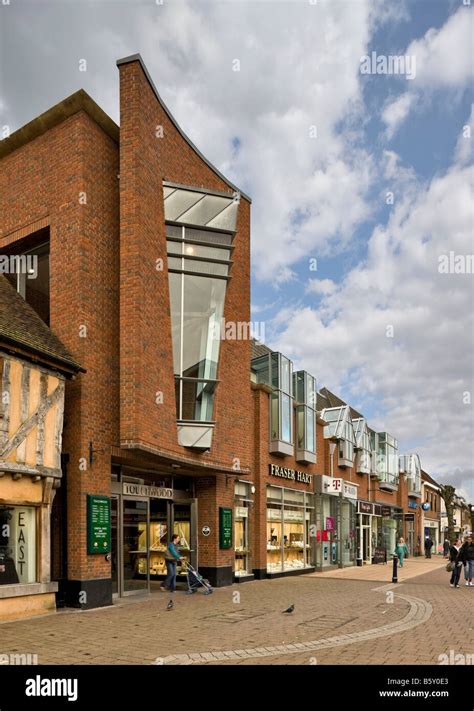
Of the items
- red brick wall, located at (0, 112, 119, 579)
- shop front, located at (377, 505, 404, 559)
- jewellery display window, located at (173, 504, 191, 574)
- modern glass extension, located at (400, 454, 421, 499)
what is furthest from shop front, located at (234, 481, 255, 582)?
modern glass extension, located at (400, 454, 421, 499)

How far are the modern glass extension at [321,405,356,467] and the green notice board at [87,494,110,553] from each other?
59.5 feet

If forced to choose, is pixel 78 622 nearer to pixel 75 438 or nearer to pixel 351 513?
pixel 75 438

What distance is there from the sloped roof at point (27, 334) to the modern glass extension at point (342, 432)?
19.2 meters

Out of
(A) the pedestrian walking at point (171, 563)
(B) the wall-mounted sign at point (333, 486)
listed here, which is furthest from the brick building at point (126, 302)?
(B) the wall-mounted sign at point (333, 486)

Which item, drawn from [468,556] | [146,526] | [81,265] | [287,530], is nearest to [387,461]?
[287,530]

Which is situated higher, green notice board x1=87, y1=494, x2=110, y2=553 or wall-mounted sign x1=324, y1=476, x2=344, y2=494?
green notice board x1=87, y1=494, x2=110, y2=553

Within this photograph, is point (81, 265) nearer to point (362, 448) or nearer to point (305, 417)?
point (305, 417)

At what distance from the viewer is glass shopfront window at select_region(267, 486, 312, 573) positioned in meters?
23.7

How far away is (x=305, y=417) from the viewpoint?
26.9m

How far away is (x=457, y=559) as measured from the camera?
19.6 m

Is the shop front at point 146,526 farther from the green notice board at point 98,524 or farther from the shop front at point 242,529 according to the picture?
the shop front at point 242,529

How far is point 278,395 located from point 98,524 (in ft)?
38.2

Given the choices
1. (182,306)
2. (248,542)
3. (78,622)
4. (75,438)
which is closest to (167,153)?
(182,306)

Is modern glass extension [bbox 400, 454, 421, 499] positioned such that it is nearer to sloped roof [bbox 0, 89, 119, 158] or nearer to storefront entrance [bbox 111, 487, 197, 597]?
storefront entrance [bbox 111, 487, 197, 597]
